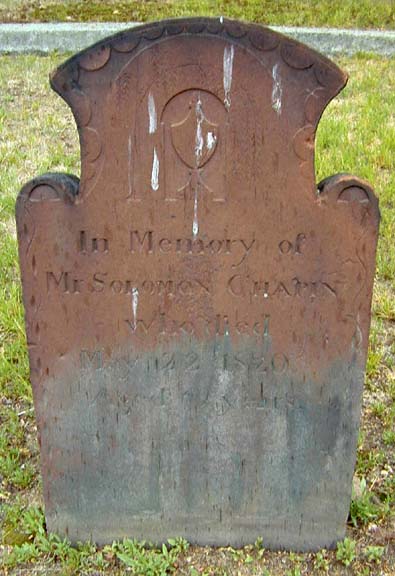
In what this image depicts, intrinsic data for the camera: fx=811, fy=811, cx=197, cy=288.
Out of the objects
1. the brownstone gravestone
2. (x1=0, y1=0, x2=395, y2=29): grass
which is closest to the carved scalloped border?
the brownstone gravestone

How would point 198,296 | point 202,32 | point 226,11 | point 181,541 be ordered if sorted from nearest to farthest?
point 202,32 < point 198,296 < point 181,541 < point 226,11

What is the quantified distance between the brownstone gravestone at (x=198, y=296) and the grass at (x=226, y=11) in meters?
8.93

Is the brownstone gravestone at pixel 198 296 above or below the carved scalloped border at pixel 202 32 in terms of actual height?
below

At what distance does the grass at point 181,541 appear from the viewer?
2.93 meters

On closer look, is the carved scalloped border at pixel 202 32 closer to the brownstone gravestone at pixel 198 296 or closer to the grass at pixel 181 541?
the brownstone gravestone at pixel 198 296

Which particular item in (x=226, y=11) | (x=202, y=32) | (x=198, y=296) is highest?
(x=226, y=11)

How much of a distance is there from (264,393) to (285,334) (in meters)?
0.24

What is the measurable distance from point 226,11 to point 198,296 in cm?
944

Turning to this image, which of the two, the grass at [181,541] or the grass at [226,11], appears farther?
the grass at [226,11]

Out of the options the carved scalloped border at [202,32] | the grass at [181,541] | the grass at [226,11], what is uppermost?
the grass at [226,11]

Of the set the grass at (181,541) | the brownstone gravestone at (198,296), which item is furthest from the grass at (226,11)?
the brownstone gravestone at (198,296)

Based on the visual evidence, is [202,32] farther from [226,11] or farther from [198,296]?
[226,11]

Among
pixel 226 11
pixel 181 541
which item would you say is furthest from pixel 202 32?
pixel 226 11

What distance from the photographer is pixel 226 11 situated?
11180 millimetres
